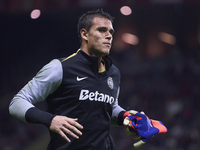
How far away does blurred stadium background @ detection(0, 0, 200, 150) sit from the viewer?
328 inches

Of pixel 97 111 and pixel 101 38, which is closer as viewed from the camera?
pixel 97 111

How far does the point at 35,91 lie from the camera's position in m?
2.11

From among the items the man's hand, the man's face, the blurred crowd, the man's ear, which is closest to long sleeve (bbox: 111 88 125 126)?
the man's face

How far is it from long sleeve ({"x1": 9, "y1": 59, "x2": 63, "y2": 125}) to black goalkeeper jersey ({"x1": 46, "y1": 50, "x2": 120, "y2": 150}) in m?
0.06

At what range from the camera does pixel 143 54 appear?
12797 millimetres

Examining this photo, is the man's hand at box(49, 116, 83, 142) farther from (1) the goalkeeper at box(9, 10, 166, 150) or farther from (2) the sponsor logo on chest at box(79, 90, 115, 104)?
(2) the sponsor logo on chest at box(79, 90, 115, 104)

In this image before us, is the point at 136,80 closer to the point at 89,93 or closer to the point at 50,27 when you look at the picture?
the point at 50,27

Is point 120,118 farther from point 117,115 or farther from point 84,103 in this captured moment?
point 84,103

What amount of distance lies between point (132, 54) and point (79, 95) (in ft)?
33.3

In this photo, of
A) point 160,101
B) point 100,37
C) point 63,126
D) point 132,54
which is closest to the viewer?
point 63,126

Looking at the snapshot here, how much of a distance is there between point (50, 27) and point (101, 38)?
10.4 metres

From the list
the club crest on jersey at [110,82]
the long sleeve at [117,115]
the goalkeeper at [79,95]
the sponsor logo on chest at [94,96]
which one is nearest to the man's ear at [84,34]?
the goalkeeper at [79,95]

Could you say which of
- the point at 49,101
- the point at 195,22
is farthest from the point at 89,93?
the point at 195,22

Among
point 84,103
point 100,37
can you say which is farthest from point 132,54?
point 84,103
